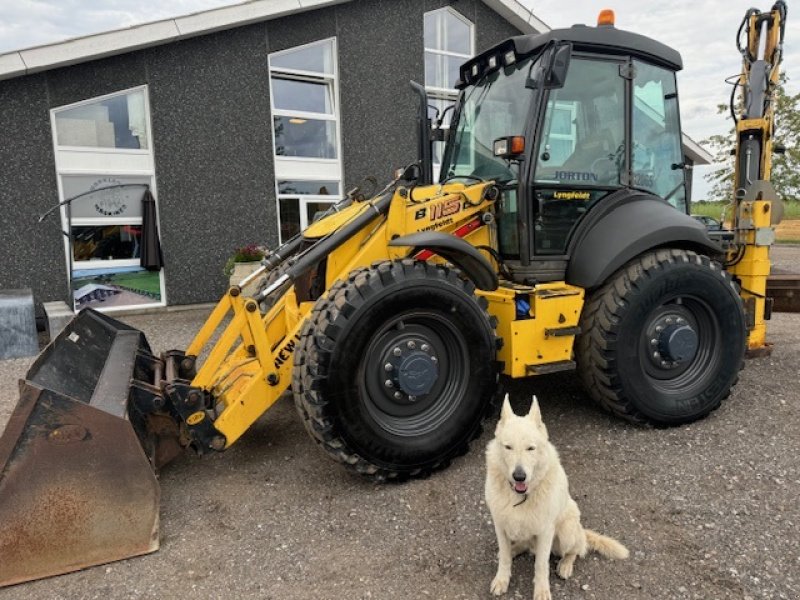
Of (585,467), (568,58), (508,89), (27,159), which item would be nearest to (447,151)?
(508,89)

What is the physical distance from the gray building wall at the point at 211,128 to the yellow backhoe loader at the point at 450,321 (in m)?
6.08

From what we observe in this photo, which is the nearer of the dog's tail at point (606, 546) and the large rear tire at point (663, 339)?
the dog's tail at point (606, 546)

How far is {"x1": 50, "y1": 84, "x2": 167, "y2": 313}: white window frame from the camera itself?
9.05 m

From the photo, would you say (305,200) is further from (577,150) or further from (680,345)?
(680,345)

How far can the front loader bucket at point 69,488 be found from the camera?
102 inches

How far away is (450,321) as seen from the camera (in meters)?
3.50

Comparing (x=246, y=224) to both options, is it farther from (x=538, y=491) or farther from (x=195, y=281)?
(x=538, y=491)

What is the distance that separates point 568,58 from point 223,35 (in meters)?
8.10

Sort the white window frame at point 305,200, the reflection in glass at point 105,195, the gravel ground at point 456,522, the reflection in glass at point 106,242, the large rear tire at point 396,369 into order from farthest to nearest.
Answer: the white window frame at point 305,200
the reflection in glass at point 106,242
the reflection in glass at point 105,195
the large rear tire at point 396,369
the gravel ground at point 456,522

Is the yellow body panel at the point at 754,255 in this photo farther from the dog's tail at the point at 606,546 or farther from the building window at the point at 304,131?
the building window at the point at 304,131

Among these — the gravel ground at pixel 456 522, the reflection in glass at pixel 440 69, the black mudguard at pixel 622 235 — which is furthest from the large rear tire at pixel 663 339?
the reflection in glass at pixel 440 69

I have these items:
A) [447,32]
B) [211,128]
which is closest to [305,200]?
[211,128]

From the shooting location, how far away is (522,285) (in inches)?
160

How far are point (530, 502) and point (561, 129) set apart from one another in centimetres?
273
